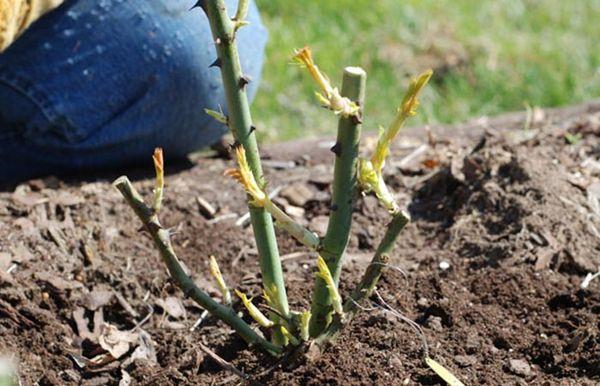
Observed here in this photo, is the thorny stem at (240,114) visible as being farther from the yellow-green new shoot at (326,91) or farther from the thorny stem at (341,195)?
the yellow-green new shoot at (326,91)

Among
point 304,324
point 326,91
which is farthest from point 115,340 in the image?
point 326,91

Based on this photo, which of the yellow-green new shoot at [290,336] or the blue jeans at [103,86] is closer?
the yellow-green new shoot at [290,336]

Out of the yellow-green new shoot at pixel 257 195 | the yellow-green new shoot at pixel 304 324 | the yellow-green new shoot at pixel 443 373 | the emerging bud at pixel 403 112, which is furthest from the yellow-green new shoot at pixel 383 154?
the yellow-green new shoot at pixel 443 373

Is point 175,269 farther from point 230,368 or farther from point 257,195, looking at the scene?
point 257,195

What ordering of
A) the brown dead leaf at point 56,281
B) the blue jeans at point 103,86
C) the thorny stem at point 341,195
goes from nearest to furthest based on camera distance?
the thorny stem at point 341,195
the brown dead leaf at point 56,281
the blue jeans at point 103,86

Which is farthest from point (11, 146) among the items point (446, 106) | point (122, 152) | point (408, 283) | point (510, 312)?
point (446, 106)

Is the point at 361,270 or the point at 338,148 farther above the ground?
the point at 338,148
